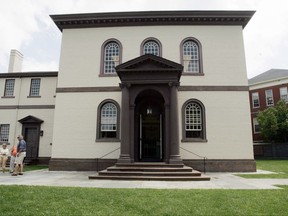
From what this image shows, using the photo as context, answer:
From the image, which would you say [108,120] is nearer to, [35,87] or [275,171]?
[35,87]

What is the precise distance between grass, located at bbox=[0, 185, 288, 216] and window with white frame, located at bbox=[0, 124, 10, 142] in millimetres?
13929

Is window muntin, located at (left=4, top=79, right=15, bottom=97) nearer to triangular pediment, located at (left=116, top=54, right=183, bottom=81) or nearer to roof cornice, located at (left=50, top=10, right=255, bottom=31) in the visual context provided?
roof cornice, located at (left=50, top=10, right=255, bottom=31)

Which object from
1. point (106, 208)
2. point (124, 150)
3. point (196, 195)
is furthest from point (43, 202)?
point (124, 150)

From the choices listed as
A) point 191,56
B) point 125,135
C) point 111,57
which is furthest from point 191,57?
point 125,135

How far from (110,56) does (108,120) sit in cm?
418

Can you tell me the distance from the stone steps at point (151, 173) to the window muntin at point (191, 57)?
649cm

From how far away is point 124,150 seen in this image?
38.9 ft

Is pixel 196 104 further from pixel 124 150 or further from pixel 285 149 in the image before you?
pixel 285 149

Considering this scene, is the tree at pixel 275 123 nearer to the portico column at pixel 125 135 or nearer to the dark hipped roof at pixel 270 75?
the dark hipped roof at pixel 270 75

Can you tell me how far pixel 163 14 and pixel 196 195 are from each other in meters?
11.8

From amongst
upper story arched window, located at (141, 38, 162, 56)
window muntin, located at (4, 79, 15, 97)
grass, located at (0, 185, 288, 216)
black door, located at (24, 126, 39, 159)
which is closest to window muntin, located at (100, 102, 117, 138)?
upper story arched window, located at (141, 38, 162, 56)

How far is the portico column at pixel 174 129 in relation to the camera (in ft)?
38.3

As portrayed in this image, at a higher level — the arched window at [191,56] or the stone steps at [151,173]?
the arched window at [191,56]

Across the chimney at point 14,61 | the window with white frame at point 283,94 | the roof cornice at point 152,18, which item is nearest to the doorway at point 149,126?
the roof cornice at point 152,18
